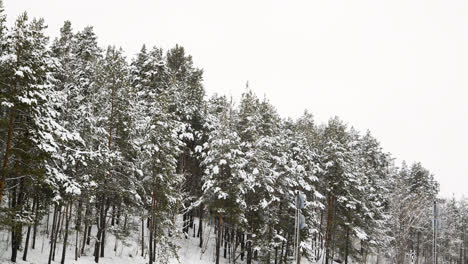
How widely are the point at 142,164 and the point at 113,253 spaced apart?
7665 millimetres

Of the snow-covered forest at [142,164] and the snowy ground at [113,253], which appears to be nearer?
the snow-covered forest at [142,164]

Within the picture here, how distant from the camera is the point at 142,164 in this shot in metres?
26.5

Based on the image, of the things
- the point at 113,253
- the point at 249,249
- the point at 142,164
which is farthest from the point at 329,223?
the point at 113,253

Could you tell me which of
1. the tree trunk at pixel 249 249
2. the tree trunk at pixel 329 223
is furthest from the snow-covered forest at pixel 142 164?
the tree trunk at pixel 329 223

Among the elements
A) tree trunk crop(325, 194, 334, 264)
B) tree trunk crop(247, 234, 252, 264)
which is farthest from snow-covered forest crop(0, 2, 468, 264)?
tree trunk crop(325, 194, 334, 264)

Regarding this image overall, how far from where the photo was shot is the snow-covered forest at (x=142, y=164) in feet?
56.5

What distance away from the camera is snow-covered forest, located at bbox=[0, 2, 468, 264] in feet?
56.5

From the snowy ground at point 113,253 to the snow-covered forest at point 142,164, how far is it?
249 mm

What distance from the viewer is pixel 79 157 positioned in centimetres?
2153

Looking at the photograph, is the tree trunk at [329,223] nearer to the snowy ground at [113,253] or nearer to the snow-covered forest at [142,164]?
the snow-covered forest at [142,164]

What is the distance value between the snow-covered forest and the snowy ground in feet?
0.82

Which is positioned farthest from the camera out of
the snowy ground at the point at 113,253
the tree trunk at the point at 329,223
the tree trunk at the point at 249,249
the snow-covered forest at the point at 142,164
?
the tree trunk at the point at 329,223

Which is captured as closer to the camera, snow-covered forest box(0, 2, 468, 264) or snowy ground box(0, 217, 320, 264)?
snow-covered forest box(0, 2, 468, 264)

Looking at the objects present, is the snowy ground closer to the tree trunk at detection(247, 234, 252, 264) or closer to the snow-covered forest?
the snow-covered forest
